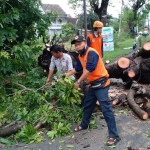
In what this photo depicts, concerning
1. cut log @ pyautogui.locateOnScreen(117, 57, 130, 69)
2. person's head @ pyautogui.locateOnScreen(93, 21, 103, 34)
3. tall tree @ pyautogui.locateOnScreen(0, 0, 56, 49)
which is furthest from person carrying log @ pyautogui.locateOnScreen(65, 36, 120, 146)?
cut log @ pyautogui.locateOnScreen(117, 57, 130, 69)

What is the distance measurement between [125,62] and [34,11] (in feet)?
8.74

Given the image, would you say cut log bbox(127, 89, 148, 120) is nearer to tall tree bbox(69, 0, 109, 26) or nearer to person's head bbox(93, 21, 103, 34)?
person's head bbox(93, 21, 103, 34)

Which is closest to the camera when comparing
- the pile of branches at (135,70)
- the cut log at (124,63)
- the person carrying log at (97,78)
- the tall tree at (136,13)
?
the person carrying log at (97,78)

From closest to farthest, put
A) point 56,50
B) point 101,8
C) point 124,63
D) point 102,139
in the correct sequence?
point 102,139 → point 56,50 → point 124,63 → point 101,8

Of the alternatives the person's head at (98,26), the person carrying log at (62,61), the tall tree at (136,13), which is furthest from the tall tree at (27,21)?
the tall tree at (136,13)

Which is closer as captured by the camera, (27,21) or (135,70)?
(27,21)

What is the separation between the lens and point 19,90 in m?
4.73

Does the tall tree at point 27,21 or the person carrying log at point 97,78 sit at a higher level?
the tall tree at point 27,21

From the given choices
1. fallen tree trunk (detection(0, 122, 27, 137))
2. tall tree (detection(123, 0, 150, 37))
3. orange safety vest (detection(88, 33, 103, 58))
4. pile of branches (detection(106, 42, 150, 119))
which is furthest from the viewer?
tall tree (detection(123, 0, 150, 37))

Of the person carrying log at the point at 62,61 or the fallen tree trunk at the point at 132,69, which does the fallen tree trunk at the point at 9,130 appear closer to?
the person carrying log at the point at 62,61

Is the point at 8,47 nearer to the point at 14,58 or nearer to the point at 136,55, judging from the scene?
the point at 14,58

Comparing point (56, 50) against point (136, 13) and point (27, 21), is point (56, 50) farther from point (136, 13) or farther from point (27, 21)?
point (136, 13)

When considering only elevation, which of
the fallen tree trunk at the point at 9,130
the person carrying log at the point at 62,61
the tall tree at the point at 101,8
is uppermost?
the tall tree at the point at 101,8

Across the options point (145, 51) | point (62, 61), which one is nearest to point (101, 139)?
point (62, 61)
